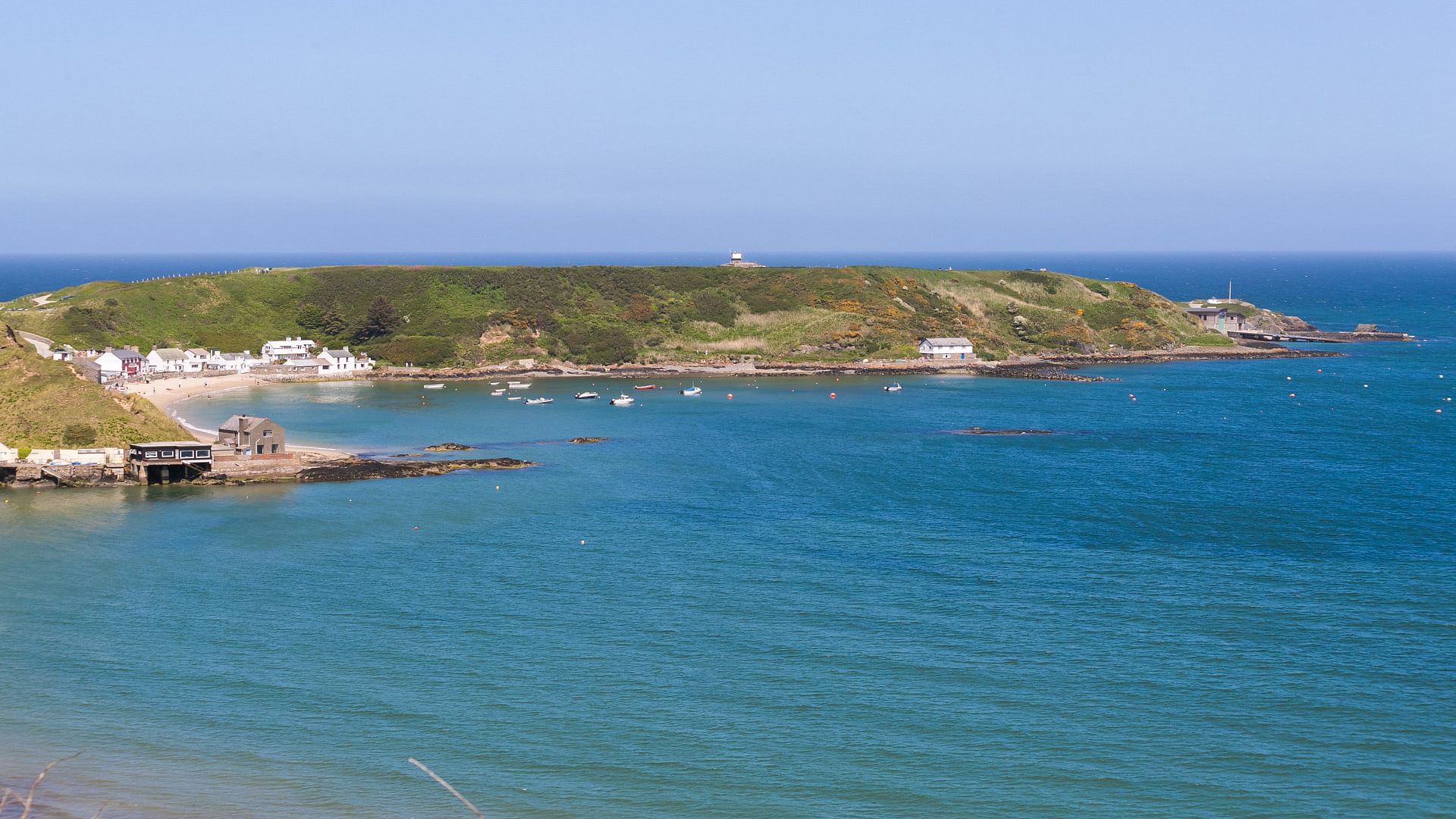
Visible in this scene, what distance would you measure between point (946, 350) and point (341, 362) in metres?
76.9

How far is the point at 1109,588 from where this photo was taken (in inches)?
2210

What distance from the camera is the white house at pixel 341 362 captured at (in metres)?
148

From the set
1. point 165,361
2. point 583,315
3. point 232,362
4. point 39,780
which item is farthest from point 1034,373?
point 39,780

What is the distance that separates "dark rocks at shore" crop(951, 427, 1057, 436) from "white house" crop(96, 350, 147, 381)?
8685 centimetres

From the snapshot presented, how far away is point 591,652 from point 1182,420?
79.8 meters

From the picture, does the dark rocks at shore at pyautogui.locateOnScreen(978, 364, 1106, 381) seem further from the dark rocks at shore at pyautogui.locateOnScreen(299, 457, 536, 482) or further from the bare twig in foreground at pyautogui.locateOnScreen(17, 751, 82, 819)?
the bare twig in foreground at pyautogui.locateOnScreen(17, 751, 82, 819)

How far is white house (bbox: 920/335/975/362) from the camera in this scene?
6550 inches

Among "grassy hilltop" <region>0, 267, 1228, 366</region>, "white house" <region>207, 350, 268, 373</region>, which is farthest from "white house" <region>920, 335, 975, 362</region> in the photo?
"white house" <region>207, 350, 268, 373</region>

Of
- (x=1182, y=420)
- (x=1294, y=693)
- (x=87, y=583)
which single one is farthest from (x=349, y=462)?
(x=1182, y=420)

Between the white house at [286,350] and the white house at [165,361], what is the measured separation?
35.4 feet

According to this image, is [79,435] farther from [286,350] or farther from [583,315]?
[583,315]

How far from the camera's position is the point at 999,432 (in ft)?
343

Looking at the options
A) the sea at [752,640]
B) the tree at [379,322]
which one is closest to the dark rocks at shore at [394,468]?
the sea at [752,640]

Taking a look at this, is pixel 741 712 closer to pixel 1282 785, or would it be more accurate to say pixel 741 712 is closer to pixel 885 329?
pixel 1282 785
